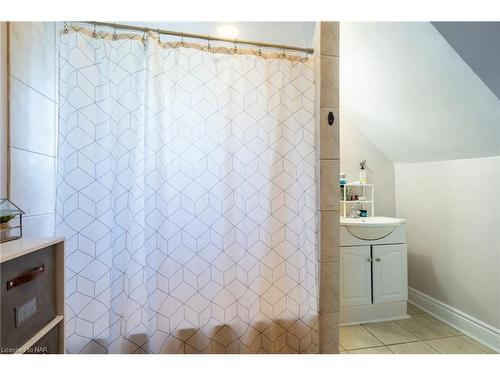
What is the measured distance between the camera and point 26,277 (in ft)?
2.50

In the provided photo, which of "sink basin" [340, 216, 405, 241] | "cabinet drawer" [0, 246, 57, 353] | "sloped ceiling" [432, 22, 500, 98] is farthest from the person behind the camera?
"sink basin" [340, 216, 405, 241]

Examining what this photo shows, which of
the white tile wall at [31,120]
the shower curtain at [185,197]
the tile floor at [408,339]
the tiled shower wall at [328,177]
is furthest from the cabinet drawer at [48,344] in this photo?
the tile floor at [408,339]

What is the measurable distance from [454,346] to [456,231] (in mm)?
771

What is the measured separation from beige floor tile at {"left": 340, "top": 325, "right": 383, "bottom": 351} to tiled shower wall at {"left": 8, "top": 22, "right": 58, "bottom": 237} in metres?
1.88

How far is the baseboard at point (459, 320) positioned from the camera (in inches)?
66.1

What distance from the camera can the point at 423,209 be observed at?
2.26m

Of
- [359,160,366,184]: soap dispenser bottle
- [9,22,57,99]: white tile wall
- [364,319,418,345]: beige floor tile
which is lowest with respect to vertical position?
[364,319,418,345]: beige floor tile

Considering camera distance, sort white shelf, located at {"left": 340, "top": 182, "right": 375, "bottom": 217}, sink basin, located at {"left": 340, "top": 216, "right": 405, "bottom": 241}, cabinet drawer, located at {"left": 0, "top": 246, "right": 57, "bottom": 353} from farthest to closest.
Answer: white shelf, located at {"left": 340, "top": 182, "right": 375, "bottom": 217}
sink basin, located at {"left": 340, "top": 216, "right": 405, "bottom": 241}
cabinet drawer, located at {"left": 0, "top": 246, "right": 57, "bottom": 353}

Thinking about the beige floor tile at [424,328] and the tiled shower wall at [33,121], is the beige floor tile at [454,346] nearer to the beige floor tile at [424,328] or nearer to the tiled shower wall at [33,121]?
the beige floor tile at [424,328]

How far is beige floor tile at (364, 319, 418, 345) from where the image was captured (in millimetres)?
1801

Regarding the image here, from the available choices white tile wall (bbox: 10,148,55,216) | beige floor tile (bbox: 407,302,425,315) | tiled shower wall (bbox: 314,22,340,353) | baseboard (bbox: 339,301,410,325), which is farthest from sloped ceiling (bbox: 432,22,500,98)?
white tile wall (bbox: 10,148,55,216)

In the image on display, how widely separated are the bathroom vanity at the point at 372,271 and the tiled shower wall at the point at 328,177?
1.87 feet

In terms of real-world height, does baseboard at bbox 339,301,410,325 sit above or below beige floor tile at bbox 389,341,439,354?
above

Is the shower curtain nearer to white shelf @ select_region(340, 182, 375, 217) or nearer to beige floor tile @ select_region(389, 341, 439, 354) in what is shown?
beige floor tile @ select_region(389, 341, 439, 354)
